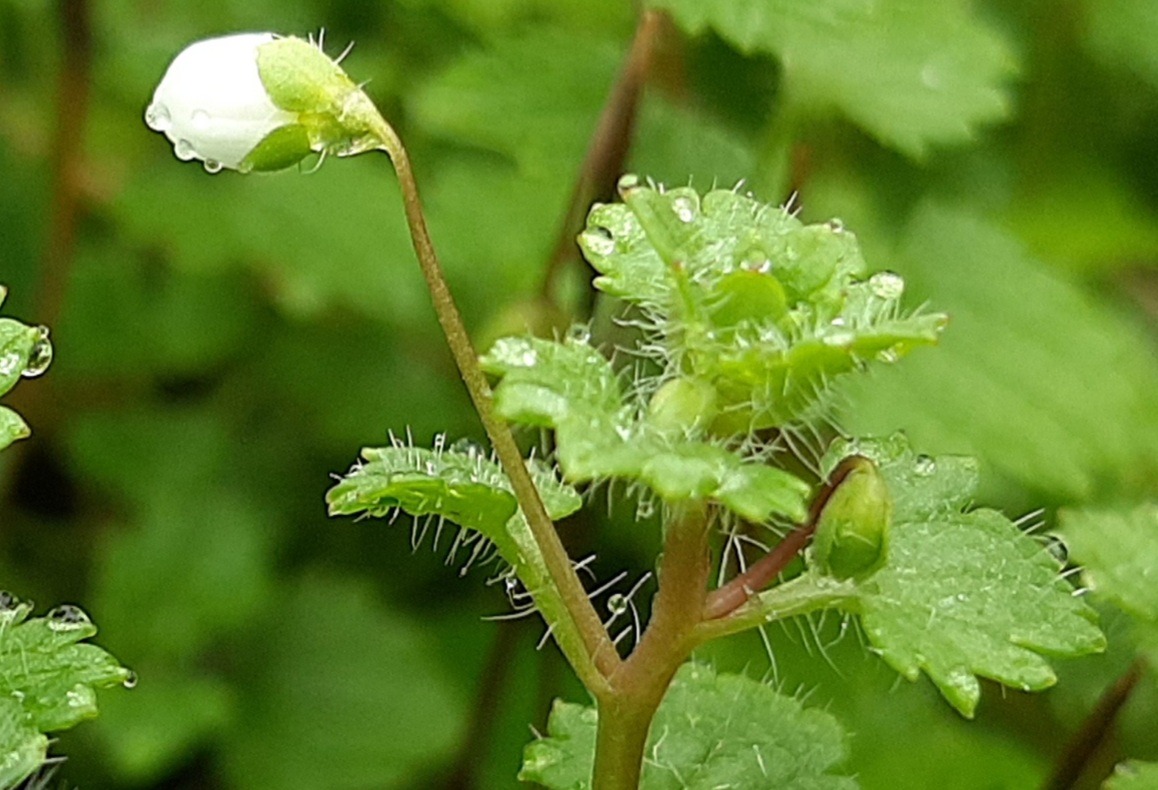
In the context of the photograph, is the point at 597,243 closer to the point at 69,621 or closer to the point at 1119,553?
the point at 69,621

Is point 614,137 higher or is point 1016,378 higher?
point 614,137

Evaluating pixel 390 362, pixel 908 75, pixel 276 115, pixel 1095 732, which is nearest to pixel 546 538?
pixel 276 115

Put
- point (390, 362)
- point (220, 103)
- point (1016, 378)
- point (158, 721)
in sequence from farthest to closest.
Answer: point (390, 362) < point (1016, 378) < point (158, 721) < point (220, 103)

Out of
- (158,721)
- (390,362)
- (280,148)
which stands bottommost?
(158,721)

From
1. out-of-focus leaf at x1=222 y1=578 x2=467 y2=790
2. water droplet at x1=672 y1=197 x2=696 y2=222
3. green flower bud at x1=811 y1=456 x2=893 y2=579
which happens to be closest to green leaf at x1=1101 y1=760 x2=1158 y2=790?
green flower bud at x1=811 y1=456 x2=893 y2=579

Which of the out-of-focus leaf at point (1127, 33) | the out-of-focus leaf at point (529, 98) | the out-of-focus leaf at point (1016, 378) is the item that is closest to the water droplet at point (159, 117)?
the out-of-focus leaf at point (529, 98)

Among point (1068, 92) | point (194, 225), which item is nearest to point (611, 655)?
point (194, 225)

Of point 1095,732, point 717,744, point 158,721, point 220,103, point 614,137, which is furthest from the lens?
point 158,721

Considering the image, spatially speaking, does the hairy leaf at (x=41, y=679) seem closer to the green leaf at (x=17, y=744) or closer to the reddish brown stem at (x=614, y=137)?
the green leaf at (x=17, y=744)
